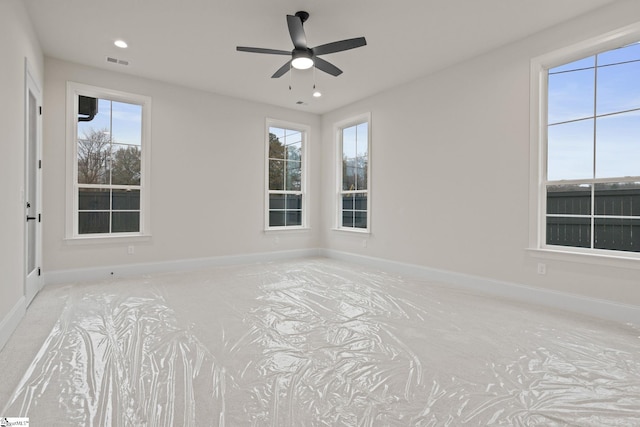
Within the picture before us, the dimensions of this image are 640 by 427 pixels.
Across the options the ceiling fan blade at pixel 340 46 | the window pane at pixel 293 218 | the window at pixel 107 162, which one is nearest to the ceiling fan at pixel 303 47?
the ceiling fan blade at pixel 340 46

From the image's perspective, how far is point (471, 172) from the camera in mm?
4195

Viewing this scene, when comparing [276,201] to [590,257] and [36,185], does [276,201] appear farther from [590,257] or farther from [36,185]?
[590,257]

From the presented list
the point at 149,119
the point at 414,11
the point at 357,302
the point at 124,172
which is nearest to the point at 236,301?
the point at 357,302

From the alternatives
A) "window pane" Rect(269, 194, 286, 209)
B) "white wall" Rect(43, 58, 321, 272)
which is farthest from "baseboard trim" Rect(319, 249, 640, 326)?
"white wall" Rect(43, 58, 321, 272)

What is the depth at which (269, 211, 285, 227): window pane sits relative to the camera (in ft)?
20.5

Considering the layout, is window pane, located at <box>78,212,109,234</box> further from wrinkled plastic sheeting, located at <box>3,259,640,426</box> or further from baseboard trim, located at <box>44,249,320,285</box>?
wrinkled plastic sheeting, located at <box>3,259,640,426</box>

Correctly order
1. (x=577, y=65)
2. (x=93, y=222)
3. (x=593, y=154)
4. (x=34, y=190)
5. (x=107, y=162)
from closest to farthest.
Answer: (x=593, y=154), (x=577, y=65), (x=34, y=190), (x=93, y=222), (x=107, y=162)

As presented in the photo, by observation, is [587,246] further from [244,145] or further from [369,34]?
[244,145]

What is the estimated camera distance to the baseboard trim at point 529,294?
3004 mm

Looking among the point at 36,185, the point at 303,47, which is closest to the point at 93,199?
the point at 36,185

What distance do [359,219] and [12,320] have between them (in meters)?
4.74

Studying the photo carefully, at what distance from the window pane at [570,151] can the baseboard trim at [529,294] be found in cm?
124

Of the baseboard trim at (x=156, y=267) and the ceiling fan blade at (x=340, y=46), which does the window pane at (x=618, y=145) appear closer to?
the ceiling fan blade at (x=340, y=46)

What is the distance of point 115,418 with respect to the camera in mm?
1600
